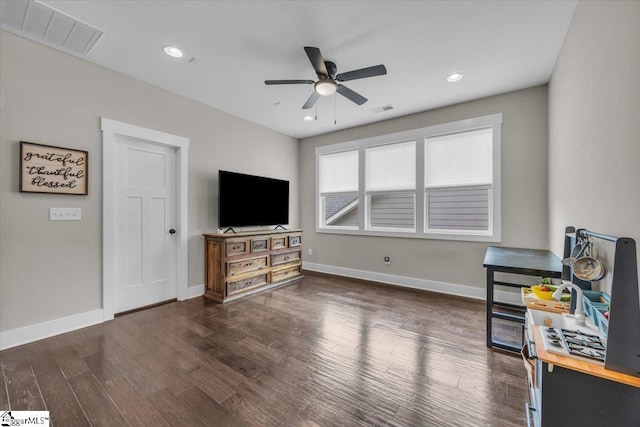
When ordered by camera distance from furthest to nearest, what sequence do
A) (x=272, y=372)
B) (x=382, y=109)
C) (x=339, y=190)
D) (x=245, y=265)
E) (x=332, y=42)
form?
(x=339, y=190), (x=382, y=109), (x=245, y=265), (x=332, y=42), (x=272, y=372)

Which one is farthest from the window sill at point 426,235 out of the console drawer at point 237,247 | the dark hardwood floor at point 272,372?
the console drawer at point 237,247

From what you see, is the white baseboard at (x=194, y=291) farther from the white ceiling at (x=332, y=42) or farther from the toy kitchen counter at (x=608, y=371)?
the toy kitchen counter at (x=608, y=371)

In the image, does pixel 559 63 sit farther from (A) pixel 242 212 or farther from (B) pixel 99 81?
(B) pixel 99 81

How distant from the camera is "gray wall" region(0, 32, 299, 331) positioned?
7.63 feet

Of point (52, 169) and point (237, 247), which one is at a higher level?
point (52, 169)

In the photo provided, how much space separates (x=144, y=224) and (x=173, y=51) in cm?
212

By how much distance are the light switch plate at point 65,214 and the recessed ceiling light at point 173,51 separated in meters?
1.93

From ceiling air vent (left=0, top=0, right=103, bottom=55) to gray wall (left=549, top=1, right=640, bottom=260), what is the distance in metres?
3.82

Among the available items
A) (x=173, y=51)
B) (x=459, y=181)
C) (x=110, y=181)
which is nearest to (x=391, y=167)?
(x=459, y=181)

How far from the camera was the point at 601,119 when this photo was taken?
1540mm

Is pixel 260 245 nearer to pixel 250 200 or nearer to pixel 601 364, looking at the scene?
pixel 250 200

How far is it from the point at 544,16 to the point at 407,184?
2.53 metres

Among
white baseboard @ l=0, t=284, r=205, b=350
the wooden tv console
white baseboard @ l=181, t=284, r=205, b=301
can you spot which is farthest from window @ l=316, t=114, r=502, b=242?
white baseboard @ l=0, t=284, r=205, b=350

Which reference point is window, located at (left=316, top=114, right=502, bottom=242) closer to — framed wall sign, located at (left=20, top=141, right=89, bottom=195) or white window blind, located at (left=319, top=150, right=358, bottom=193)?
white window blind, located at (left=319, top=150, right=358, bottom=193)
